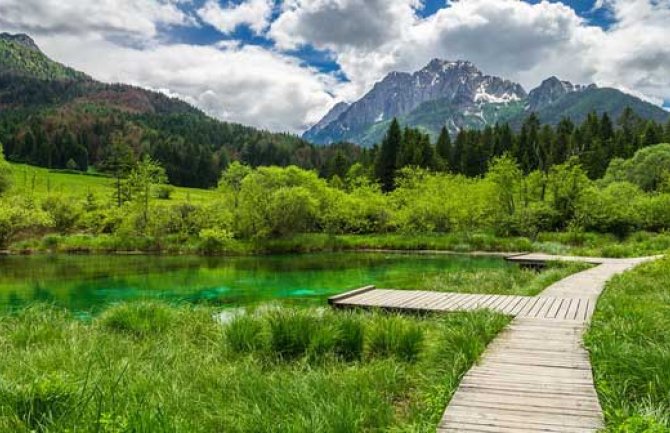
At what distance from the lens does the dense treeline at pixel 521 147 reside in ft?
210

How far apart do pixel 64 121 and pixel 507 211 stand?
104m

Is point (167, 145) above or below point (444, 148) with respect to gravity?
above

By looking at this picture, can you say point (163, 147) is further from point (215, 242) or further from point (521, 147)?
point (215, 242)

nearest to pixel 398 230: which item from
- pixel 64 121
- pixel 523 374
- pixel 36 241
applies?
pixel 36 241

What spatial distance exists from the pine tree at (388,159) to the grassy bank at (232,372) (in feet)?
182

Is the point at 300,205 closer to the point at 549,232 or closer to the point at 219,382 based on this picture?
the point at 549,232

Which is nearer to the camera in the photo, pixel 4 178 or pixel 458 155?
pixel 4 178

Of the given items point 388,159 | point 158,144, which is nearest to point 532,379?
point 388,159

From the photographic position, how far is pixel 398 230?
42.9m

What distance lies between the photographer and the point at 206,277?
23.1 metres

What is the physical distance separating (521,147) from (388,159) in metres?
18.4

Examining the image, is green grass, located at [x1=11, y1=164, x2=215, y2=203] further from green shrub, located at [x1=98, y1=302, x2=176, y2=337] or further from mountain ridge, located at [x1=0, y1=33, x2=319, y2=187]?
green shrub, located at [x1=98, y1=302, x2=176, y2=337]

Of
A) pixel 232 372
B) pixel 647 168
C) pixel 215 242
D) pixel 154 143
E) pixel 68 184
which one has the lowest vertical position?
pixel 215 242

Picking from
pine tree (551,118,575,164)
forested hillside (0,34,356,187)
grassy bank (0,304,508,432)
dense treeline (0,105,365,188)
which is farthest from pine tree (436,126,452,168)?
grassy bank (0,304,508,432)
